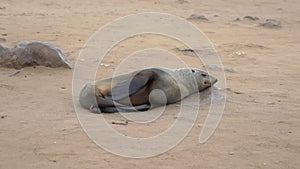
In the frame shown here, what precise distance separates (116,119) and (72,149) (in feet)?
2.78

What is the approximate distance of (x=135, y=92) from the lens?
4855mm

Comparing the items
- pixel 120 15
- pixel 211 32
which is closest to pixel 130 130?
pixel 211 32

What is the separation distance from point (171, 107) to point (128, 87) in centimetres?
46

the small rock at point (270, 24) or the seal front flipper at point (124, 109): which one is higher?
the seal front flipper at point (124, 109)

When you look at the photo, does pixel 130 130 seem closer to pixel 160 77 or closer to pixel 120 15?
pixel 160 77

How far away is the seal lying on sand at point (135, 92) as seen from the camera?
4766 mm

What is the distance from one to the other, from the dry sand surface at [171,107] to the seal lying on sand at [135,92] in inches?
7.1

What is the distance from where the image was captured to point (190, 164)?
342cm

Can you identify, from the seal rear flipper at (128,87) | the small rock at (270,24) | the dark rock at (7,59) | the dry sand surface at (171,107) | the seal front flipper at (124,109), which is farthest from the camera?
the small rock at (270,24)

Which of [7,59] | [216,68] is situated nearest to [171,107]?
[216,68]

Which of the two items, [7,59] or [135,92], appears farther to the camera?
[7,59]

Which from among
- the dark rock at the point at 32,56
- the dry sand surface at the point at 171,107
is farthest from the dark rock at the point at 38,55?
the dry sand surface at the point at 171,107

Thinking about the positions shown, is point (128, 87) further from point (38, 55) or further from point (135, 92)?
point (38, 55)

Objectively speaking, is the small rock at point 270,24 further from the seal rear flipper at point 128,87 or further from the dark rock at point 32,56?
the seal rear flipper at point 128,87
